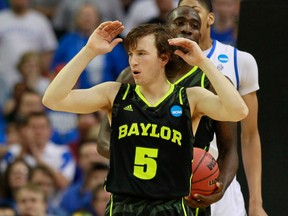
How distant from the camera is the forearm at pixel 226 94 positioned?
5223 millimetres

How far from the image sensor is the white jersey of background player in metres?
6.41

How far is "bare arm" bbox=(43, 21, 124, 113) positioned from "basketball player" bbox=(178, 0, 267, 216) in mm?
1222

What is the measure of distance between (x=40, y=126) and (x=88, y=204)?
5.25 feet

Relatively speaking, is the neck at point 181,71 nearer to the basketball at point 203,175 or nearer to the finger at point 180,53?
the basketball at point 203,175

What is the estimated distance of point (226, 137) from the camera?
6020mm

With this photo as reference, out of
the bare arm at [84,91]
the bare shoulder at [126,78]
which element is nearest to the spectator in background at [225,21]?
the bare shoulder at [126,78]

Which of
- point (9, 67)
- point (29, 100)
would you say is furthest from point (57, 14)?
point (29, 100)

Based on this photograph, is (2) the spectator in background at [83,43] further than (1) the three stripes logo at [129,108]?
Yes

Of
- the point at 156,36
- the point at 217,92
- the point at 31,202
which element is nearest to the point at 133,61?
the point at 156,36

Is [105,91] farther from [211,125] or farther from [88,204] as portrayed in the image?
[88,204]

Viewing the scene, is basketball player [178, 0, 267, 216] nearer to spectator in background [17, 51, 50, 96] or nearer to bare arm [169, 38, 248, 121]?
bare arm [169, 38, 248, 121]

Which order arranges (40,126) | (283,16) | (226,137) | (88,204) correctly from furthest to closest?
(40,126), (88,204), (283,16), (226,137)

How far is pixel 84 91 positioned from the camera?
5.39 meters

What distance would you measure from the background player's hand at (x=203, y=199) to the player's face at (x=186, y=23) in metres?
0.99
